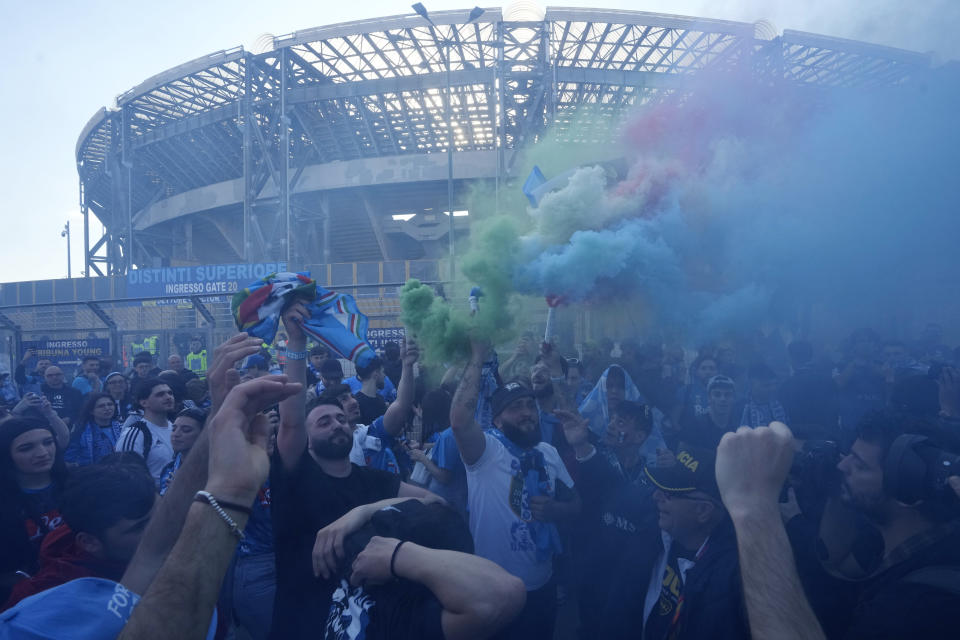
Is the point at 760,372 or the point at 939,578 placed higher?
the point at 760,372

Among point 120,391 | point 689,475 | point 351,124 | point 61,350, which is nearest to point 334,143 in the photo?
point 351,124

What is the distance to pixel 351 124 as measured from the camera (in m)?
28.0

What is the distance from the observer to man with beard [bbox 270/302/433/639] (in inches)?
103

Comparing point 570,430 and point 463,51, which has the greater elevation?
point 463,51

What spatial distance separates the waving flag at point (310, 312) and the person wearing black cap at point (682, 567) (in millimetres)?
1876

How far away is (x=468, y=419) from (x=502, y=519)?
607 mm

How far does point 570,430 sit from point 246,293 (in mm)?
2295

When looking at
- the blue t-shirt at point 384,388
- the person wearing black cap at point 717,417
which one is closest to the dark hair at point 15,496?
the blue t-shirt at point 384,388

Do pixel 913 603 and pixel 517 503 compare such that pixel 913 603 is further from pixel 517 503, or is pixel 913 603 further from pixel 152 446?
pixel 152 446

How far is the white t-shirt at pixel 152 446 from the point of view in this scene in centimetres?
440

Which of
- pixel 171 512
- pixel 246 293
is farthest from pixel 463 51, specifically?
pixel 171 512

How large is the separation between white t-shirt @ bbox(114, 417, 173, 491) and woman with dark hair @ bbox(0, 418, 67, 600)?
791 mm

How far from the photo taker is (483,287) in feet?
14.0

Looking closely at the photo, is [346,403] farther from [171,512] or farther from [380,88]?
[380,88]
